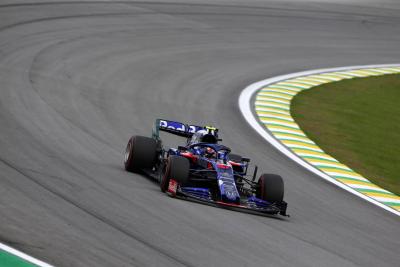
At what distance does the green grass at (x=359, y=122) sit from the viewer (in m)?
20.0

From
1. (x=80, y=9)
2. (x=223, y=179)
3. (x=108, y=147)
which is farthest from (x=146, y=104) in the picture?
(x=80, y=9)

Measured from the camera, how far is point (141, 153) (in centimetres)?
1498

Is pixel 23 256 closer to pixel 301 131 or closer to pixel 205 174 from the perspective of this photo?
pixel 205 174

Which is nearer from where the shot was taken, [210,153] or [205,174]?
[205,174]

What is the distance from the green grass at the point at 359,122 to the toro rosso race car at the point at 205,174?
485 centimetres

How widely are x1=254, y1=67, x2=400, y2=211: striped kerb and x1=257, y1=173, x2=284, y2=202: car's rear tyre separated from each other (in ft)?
11.5

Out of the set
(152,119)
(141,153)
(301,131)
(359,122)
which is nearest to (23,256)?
(141,153)

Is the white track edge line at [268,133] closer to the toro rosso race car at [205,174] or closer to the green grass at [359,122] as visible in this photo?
the green grass at [359,122]

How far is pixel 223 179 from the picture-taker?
13484 millimetres

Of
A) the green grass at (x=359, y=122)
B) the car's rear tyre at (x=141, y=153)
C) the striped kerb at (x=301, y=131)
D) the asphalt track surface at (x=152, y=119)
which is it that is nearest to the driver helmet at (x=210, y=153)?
the asphalt track surface at (x=152, y=119)

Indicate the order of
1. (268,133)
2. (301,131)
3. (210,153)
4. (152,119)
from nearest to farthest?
(210,153), (152,119), (268,133), (301,131)

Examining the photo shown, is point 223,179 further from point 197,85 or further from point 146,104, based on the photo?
point 197,85

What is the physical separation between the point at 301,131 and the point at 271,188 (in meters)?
8.43

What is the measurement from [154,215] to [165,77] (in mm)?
15381
